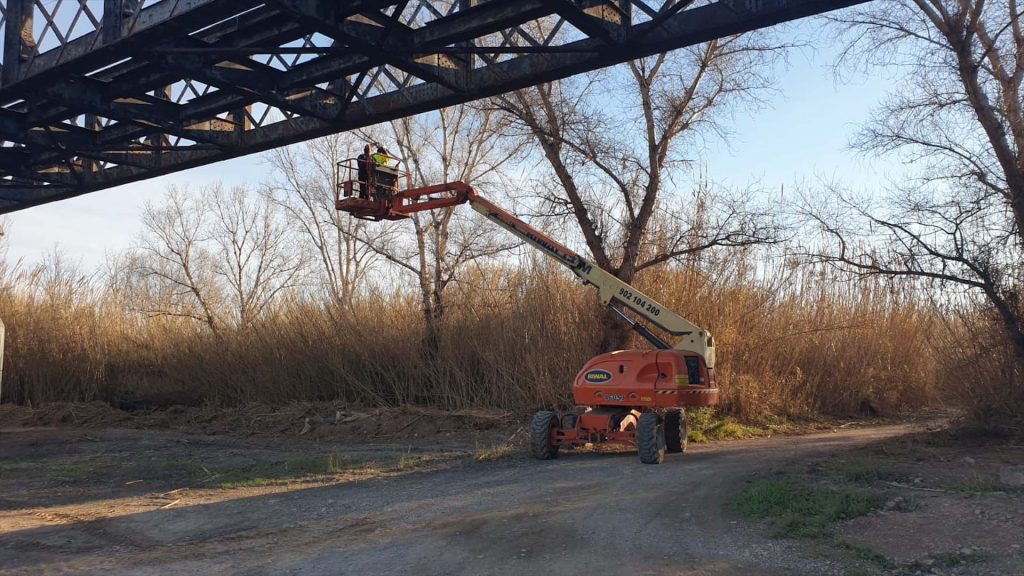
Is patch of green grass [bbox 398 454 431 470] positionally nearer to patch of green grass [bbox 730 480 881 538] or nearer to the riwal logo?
the riwal logo

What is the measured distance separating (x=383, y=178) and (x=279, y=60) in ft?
7.75

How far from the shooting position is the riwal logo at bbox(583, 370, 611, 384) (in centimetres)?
1212

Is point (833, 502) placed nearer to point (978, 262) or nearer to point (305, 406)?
point (978, 262)

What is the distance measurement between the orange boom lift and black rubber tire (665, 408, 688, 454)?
2 centimetres

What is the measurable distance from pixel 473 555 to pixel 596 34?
6.26 metres

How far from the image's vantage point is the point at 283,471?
12430 mm

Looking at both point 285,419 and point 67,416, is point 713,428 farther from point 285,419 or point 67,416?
point 67,416

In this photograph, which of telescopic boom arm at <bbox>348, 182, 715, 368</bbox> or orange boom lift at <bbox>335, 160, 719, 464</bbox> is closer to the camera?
orange boom lift at <bbox>335, 160, 719, 464</bbox>

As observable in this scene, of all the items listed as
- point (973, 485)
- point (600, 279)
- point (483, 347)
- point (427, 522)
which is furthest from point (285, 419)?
point (973, 485)

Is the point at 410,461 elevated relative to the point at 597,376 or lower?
lower

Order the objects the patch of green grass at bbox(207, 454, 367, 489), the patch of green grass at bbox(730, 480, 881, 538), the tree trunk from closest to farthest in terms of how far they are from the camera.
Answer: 1. the patch of green grass at bbox(730, 480, 881, 538)
2. the patch of green grass at bbox(207, 454, 367, 489)
3. the tree trunk

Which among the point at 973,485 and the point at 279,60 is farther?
the point at 279,60

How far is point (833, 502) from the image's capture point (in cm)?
789

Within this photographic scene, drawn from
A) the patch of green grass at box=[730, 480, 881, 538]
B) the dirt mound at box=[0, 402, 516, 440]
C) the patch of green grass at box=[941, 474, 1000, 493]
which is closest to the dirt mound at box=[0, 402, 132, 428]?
the dirt mound at box=[0, 402, 516, 440]
